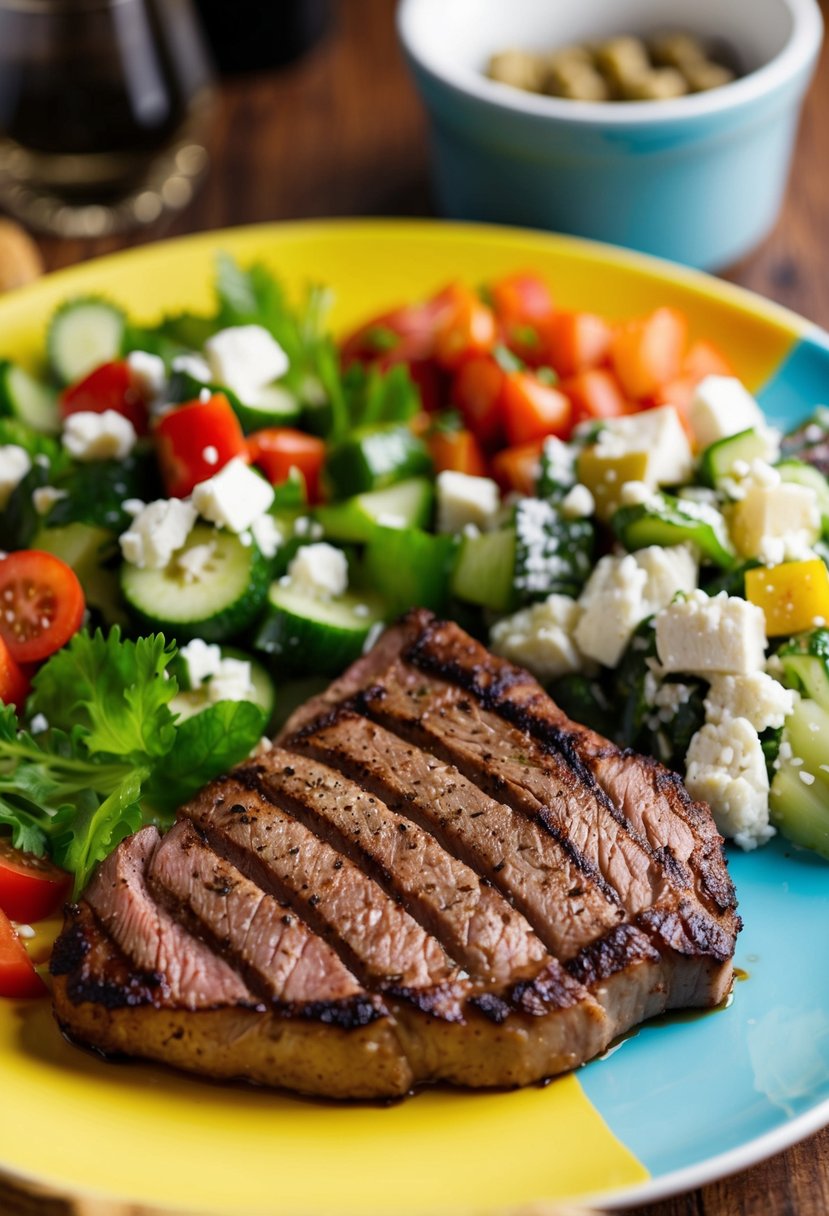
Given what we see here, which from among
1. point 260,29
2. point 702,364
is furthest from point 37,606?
point 260,29

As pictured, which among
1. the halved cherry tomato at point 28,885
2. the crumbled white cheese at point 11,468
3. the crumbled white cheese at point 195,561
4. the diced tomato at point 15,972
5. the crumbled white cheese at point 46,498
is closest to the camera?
the diced tomato at point 15,972

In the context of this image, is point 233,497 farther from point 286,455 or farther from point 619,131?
point 619,131

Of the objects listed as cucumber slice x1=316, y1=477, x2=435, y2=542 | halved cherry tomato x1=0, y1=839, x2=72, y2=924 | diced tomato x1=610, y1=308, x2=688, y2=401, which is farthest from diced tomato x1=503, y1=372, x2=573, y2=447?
halved cherry tomato x1=0, y1=839, x2=72, y2=924

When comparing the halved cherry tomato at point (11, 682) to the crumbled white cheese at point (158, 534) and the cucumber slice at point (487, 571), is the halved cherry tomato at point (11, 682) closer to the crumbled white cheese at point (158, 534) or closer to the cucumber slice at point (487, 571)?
the crumbled white cheese at point (158, 534)

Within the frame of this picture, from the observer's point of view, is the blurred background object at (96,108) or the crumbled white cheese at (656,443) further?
the blurred background object at (96,108)

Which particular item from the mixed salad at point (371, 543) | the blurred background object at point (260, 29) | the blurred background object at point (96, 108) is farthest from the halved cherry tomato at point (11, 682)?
the blurred background object at point (260, 29)

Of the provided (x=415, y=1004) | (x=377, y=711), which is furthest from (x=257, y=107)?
(x=415, y=1004)

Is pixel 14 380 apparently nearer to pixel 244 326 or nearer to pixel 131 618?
pixel 244 326

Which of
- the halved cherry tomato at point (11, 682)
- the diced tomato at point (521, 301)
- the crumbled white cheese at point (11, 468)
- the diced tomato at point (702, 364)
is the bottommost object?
the diced tomato at point (702, 364)
